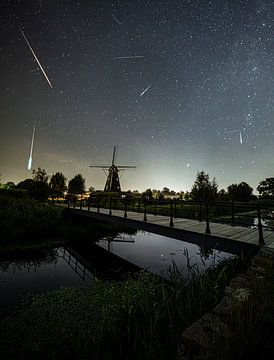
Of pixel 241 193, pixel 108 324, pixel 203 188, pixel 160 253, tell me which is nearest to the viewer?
pixel 108 324

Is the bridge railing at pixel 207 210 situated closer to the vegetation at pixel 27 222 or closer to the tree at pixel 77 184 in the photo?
the vegetation at pixel 27 222

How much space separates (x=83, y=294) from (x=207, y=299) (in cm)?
362

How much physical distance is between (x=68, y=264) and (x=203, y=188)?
2941 cm

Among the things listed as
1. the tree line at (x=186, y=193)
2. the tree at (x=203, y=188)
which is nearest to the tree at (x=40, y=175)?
the tree line at (x=186, y=193)

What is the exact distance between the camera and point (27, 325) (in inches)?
154

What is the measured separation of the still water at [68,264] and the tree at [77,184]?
2425 inches

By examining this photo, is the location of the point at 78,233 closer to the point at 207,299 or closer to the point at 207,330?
the point at 207,299

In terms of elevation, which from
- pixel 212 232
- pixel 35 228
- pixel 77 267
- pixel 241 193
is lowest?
pixel 77 267

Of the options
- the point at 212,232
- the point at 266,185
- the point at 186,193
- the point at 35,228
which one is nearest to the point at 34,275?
the point at 35,228

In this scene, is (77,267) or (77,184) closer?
(77,267)

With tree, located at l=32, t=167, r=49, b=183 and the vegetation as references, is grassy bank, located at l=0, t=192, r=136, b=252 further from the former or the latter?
tree, located at l=32, t=167, r=49, b=183

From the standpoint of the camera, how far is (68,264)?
8539 mm

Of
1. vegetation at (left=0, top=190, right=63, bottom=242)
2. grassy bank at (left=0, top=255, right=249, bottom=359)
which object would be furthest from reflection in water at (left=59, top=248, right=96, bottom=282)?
vegetation at (left=0, top=190, right=63, bottom=242)

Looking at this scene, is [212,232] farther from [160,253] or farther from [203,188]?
[203,188]
